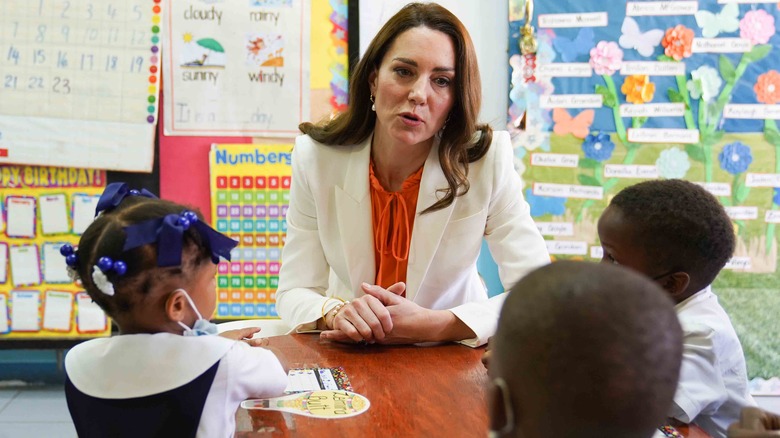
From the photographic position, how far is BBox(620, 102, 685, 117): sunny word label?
126 inches

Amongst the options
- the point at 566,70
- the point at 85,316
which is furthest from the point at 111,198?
the point at 566,70

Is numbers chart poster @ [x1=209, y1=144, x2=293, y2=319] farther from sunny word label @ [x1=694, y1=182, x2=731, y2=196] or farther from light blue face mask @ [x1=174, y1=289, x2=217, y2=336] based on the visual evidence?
light blue face mask @ [x1=174, y1=289, x2=217, y2=336]

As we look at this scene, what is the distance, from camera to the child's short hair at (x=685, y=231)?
1.38m

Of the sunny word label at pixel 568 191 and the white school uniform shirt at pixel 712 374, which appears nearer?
the white school uniform shirt at pixel 712 374

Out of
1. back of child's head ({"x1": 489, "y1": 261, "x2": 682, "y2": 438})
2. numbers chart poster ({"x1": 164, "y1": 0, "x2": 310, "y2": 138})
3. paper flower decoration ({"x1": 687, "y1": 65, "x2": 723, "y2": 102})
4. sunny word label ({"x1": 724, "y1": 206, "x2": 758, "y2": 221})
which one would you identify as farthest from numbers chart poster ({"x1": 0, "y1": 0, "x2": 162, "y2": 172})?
back of child's head ({"x1": 489, "y1": 261, "x2": 682, "y2": 438})

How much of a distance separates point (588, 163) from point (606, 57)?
0.47m

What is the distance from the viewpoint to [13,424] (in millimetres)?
3016

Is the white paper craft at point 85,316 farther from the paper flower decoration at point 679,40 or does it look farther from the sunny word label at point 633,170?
the paper flower decoration at point 679,40

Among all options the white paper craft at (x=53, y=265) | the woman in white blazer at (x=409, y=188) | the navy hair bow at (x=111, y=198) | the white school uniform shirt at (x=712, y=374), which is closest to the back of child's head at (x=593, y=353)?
the white school uniform shirt at (x=712, y=374)

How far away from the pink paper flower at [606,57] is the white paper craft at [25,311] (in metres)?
2.74

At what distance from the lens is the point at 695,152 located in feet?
10.5

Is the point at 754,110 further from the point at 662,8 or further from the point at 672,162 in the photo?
the point at 662,8

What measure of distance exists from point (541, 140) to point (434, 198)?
145 cm

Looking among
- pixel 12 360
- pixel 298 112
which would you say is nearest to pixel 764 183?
pixel 298 112
